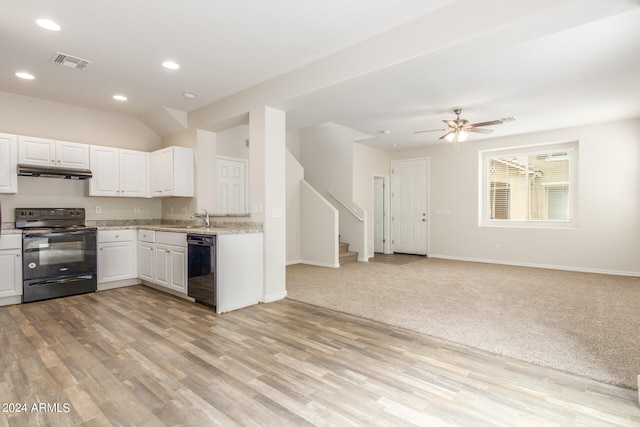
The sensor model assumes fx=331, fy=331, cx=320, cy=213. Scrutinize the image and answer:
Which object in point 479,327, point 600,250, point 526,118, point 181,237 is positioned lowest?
point 479,327

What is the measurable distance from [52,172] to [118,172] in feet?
2.76

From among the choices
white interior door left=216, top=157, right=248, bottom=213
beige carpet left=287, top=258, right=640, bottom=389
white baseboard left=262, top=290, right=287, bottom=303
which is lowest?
beige carpet left=287, top=258, right=640, bottom=389

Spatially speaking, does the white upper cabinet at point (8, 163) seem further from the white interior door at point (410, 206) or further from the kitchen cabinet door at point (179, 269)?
the white interior door at point (410, 206)

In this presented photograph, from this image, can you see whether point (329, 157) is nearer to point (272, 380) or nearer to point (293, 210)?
point (293, 210)

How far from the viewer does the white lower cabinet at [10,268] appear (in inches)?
151

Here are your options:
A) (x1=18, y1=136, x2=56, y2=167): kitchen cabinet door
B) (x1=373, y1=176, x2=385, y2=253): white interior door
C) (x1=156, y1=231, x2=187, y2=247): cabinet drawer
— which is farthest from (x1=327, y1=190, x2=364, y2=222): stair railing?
(x1=18, y1=136, x2=56, y2=167): kitchen cabinet door

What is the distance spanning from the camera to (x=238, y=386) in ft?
6.87

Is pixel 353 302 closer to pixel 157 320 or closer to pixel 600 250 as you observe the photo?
pixel 157 320

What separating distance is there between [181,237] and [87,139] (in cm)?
255

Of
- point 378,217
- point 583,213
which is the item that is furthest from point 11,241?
point 583,213

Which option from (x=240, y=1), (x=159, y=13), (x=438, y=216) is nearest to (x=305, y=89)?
(x=240, y=1)

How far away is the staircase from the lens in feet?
22.9

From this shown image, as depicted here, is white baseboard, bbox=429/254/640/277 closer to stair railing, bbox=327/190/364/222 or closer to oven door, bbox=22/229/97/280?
stair railing, bbox=327/190/364/222

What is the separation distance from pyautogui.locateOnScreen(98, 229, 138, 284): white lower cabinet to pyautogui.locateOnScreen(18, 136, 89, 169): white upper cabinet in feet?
3.48
